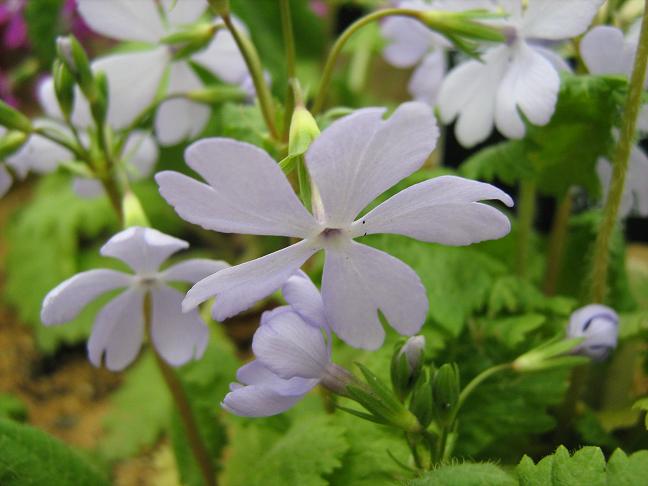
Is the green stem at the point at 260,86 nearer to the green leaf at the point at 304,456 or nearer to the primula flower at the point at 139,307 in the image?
the primula flower at the point at 139,307

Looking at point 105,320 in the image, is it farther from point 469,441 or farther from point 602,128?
point 602,128

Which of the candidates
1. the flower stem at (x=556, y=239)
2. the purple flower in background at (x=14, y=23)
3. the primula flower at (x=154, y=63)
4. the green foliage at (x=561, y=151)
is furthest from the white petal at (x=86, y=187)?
the purple flower in background at (x=14, y=23)

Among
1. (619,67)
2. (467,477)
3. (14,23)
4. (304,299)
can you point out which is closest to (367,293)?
(304,299)

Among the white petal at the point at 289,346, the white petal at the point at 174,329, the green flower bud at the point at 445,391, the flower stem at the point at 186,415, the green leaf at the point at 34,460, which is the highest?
the white petal at the point at 289,346

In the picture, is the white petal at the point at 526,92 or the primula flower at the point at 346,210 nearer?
the primula flower at the point at 346,210

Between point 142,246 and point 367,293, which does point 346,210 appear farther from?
point 142,246

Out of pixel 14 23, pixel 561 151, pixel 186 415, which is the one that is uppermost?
pixel 561 151

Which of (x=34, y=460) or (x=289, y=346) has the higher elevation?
(x=289, y=346)

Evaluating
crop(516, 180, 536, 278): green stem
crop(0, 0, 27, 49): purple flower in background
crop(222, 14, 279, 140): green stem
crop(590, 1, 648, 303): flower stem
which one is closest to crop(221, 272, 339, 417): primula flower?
crop(222, 14, 279, 140): green stem
